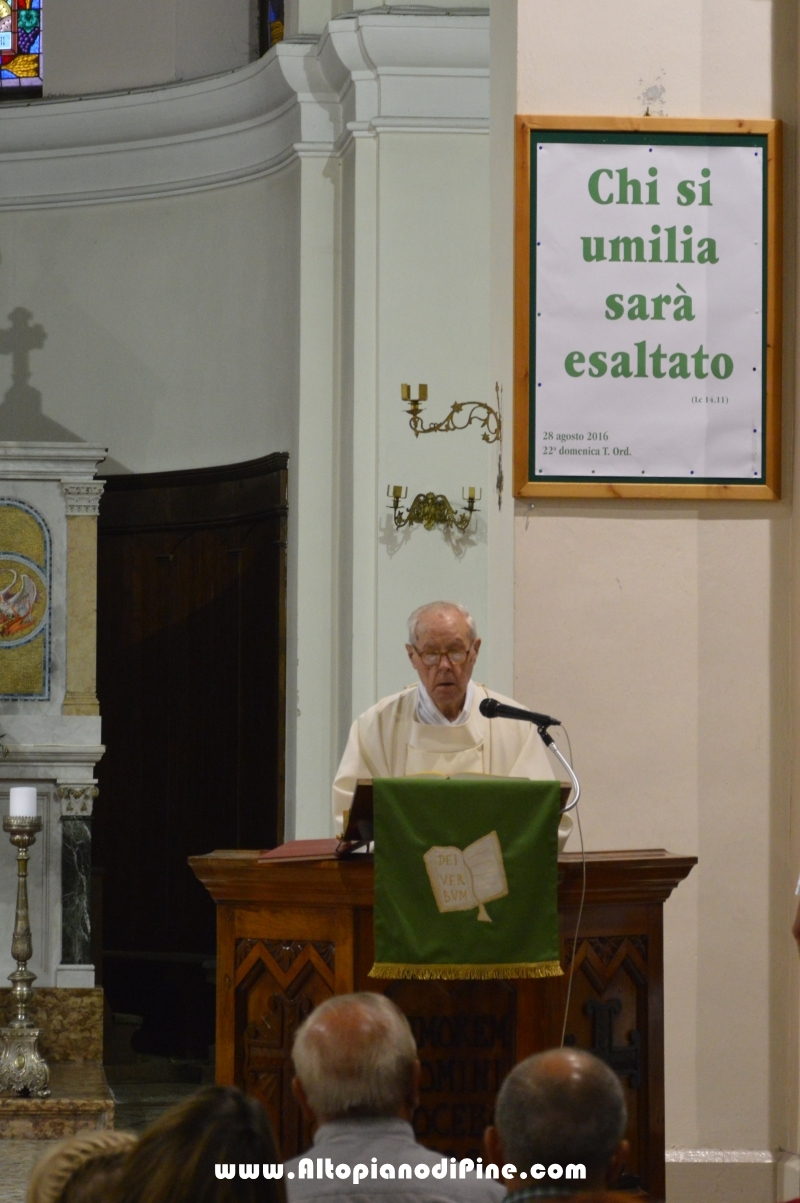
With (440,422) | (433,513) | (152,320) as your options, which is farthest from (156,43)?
(433,513)

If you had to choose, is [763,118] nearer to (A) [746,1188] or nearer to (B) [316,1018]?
(A) [746,1188]

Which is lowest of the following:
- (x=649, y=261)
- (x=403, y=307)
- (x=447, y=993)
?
(x=447, y=993)

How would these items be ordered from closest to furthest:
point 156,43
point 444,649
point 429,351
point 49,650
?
point 444,649 → point 429,351 → point 49,650 → point 156,43

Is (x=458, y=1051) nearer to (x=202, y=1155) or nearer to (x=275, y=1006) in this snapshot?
(x=275, y=1006)

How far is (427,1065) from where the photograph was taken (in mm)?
3604

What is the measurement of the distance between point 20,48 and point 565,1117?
29.5 ft

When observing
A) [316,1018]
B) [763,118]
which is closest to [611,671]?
[763,118]

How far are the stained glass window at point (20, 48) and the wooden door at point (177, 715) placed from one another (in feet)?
7.92

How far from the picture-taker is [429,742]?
459 cm

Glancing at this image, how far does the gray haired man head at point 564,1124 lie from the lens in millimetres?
2047

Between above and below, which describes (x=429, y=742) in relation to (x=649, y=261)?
below

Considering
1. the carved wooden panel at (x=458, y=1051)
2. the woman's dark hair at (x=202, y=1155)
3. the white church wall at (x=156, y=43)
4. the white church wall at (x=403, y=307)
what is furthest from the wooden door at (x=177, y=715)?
the woman's dark hair at (x=202, y=1155)

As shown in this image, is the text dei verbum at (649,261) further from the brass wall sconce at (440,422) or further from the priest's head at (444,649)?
the brass wall sconce at (440,422)

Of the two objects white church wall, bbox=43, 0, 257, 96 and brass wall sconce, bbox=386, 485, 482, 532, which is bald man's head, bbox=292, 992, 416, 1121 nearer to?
brass wall sconce, bbox=386, 485, 482, 532
